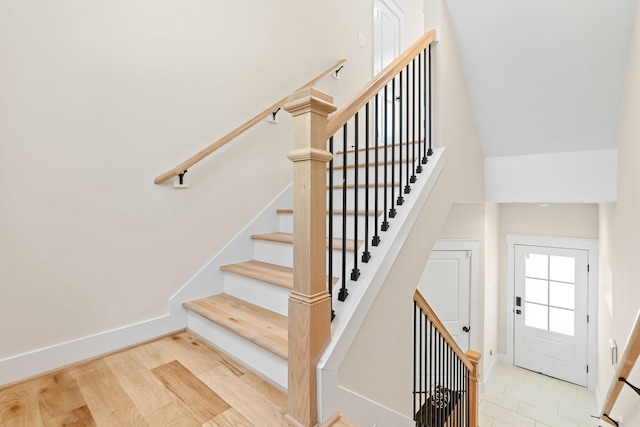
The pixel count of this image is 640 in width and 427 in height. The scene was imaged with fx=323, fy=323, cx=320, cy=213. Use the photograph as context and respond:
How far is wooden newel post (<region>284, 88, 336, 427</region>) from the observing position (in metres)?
1.12

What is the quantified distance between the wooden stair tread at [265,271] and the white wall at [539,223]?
430 centimetres

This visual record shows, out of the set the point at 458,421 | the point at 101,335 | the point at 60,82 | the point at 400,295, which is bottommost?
the point at 458,421

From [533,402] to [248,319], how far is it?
4.38 metres

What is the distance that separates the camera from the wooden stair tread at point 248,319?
4.59 feet

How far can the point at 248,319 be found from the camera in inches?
65.6

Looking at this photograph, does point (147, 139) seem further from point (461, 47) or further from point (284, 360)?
point (461, 47)

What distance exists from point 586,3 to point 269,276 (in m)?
2.38

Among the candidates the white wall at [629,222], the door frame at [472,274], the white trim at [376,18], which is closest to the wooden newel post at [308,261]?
the white wall at [629,222]

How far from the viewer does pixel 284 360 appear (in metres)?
1.32

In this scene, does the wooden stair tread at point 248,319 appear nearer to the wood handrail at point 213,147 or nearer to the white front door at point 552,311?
the wood handrail at point 213,147

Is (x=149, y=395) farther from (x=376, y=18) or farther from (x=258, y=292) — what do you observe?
(x=376, y=18)

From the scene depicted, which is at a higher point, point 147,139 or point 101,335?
point 147,139

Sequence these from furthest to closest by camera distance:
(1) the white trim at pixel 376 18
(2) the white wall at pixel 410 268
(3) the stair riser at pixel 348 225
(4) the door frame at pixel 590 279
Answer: (4) the door frame at pixel 590 279 → (1) the white trim at pixel 376 18 → (3) the stair riser at pixel 348 225 → (2) the white wall at pixel 410 268

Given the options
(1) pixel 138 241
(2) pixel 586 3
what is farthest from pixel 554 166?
(1) pixel 138 241
